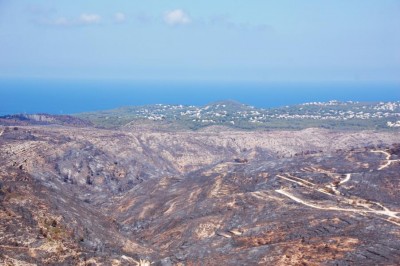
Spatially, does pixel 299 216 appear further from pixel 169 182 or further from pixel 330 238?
pixel 169 182

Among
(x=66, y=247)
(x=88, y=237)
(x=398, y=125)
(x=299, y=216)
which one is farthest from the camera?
(x=398, y=125)

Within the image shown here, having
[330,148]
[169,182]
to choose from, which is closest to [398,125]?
[330,148]

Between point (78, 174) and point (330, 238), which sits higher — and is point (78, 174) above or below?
below

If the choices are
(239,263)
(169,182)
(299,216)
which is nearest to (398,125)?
(169,182)

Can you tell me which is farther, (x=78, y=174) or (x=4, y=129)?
(x=4, y=129)

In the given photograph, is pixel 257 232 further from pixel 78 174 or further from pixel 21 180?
pixel 78 174

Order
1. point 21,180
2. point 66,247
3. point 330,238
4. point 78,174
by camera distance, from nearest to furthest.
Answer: point 66,247
point 330,238
point 21,180
point 78,174
